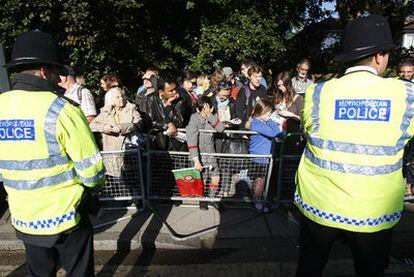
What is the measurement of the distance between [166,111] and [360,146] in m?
3.01

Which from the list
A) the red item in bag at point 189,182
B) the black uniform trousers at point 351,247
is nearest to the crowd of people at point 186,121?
the red item in bag at point 189,182

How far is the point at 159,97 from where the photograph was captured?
459 centimetres

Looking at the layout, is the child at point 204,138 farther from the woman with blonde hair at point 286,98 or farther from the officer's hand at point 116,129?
the woman with blonde hair at point 286,98

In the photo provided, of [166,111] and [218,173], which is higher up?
[166,111]

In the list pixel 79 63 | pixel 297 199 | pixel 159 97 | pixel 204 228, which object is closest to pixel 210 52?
pixel 79 63

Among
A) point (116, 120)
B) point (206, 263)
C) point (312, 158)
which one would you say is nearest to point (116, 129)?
point (116, 120)

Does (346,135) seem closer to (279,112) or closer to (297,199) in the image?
(297,199)

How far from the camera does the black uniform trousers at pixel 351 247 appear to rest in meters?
2.06

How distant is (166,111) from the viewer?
455 cm

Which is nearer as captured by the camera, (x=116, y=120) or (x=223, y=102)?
(x=116, y=120)

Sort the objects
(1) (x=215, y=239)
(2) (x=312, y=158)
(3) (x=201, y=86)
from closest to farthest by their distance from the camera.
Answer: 1. (2) (x=312, y=158)
2. (1) (x=215, y=239)
3. (3) (x=201, y=86)

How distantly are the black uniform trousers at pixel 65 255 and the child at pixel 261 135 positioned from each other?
238cm

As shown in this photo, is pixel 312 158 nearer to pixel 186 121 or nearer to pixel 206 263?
pixel 206 263

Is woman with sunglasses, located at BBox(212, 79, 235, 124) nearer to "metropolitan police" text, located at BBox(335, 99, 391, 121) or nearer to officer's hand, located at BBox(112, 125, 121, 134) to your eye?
officer's hand, located at BBox(112, 125, 121, 134)
